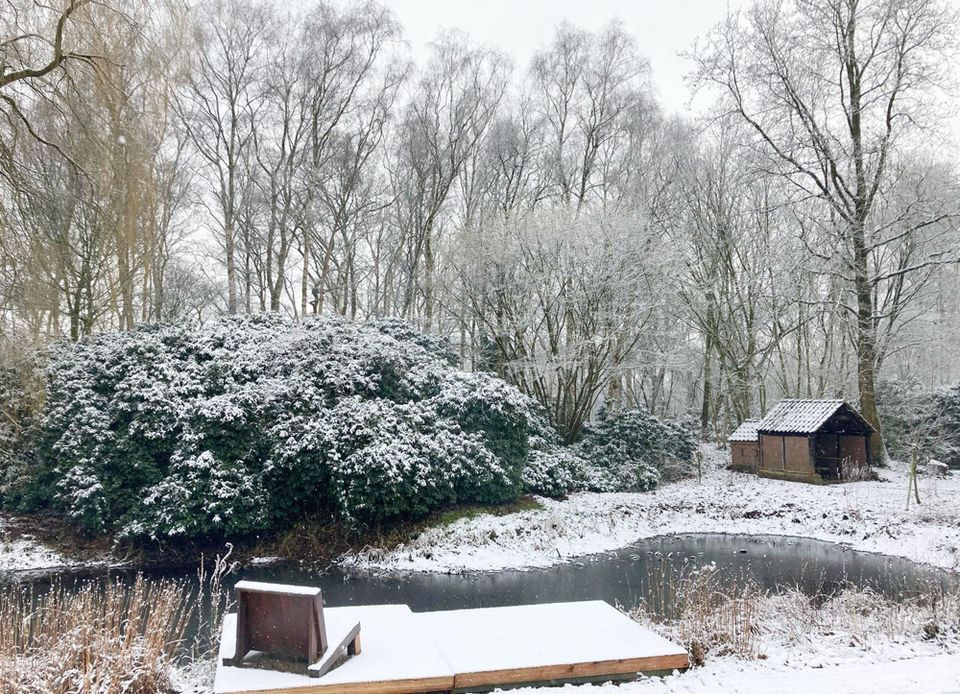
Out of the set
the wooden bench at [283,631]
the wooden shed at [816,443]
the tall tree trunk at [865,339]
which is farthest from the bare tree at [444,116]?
the wooden bench at [283,631]

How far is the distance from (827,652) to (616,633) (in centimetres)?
174

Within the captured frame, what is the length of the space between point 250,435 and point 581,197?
1428 cm

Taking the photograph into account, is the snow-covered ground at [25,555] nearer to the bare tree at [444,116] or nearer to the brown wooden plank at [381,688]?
the brown wooden plank at [381,688]

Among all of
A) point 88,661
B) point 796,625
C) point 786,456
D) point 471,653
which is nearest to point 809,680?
point 796,625

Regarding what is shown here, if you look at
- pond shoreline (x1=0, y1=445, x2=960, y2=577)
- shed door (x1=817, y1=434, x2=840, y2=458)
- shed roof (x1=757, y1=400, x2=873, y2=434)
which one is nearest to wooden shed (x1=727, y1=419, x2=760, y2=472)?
shed roof (x1=757, y1=400, x2=873, y2=434)

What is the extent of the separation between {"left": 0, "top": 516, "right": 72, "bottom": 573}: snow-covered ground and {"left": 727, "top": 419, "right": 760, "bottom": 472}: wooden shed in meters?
15.9

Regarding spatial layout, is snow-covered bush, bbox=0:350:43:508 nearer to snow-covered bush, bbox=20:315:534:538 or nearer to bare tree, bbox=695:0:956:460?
snow-covered bush, bbox=20:315:534:538

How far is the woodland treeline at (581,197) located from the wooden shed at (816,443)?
0.95 meters

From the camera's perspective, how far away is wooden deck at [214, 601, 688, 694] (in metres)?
4.45

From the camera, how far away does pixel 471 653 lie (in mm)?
5020

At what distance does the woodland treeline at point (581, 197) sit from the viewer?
56.1ft

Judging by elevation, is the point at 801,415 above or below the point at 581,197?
below

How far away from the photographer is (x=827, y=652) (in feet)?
17.8

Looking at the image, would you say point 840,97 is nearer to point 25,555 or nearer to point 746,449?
point 746,449
